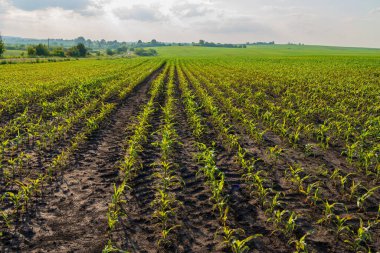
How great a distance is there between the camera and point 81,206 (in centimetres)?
499

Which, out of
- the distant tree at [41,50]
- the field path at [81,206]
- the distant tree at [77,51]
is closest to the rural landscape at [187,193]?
the field path at [81,206]

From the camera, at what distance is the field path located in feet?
13.3

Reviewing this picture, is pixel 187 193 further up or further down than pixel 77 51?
further down

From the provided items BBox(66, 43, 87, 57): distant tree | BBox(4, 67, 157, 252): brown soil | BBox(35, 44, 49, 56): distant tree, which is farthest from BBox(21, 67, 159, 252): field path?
BBox(66, 43, 87, 57): distant tree

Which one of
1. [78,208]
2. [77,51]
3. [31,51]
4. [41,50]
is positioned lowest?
[78,208]

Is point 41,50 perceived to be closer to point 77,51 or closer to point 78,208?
point 77,51

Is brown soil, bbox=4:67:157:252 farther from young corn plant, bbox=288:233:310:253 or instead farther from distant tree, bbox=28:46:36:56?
distant tree, bbox=28:46:36:56

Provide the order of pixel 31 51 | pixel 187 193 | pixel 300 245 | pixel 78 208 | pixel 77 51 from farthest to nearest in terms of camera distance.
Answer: pixel 77 51, pixel 31 51, pixel 187 193, pixel 78 208, pixel 300 245

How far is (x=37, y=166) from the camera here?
6551mm

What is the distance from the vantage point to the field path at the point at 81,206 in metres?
4.06

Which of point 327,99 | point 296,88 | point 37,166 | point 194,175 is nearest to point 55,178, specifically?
point 37,166

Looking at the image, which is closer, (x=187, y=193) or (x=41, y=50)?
(x=187, y=193)

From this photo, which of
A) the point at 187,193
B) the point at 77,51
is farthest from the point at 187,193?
the point at 77,51

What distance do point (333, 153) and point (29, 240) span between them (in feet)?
23.0
